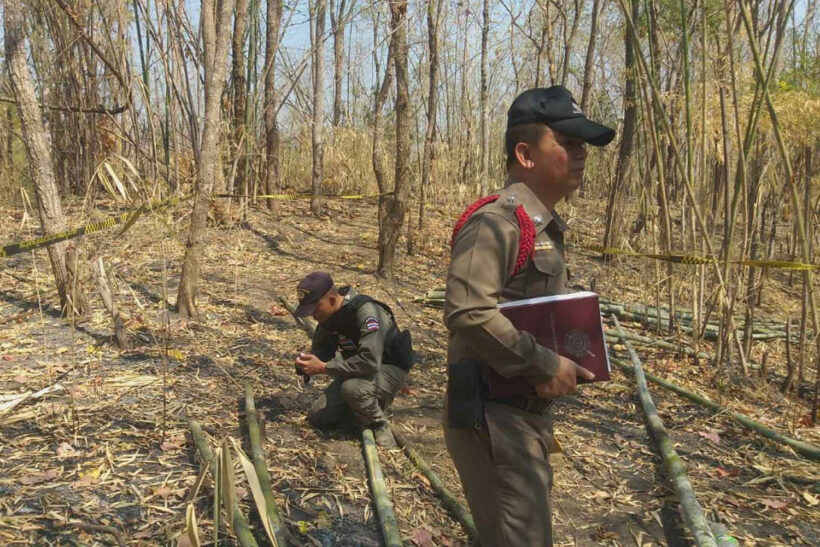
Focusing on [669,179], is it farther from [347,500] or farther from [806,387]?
[347,500]

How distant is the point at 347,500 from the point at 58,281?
292 cm

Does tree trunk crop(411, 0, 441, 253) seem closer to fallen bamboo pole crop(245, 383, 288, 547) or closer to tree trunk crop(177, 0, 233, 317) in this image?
tree trunk crop(177, 0, 233, 317)

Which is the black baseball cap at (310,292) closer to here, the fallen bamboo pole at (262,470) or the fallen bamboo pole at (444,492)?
the fallen bamboo pole at (262,470)

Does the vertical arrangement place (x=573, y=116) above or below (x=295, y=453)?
above

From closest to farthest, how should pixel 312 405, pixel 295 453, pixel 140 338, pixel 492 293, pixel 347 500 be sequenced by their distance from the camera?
1. pixel 492 293
2. pixel 347 500
3. pixel 295 453
4. pixel 312 405
5. pixel 140 338

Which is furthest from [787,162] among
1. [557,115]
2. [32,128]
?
[32,128]

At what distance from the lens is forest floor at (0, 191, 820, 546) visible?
2.67m

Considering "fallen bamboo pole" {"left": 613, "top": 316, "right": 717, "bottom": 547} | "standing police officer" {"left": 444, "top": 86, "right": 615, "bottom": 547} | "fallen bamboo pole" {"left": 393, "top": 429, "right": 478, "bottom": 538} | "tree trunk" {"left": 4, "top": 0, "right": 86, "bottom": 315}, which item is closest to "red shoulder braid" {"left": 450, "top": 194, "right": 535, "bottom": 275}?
"standing police officer" {"left": 444, "top": 86, "right": 615, "bottom": 547}

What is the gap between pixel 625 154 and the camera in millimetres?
7703

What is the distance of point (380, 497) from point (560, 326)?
1.46m

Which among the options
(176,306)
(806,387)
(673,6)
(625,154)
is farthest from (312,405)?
(673,6)

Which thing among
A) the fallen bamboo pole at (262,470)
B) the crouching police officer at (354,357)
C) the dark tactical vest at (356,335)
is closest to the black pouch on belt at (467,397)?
the fallen bamboo pole at (262,470)

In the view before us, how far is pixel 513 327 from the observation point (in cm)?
156

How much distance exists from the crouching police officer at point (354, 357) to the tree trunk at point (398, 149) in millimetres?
3072
